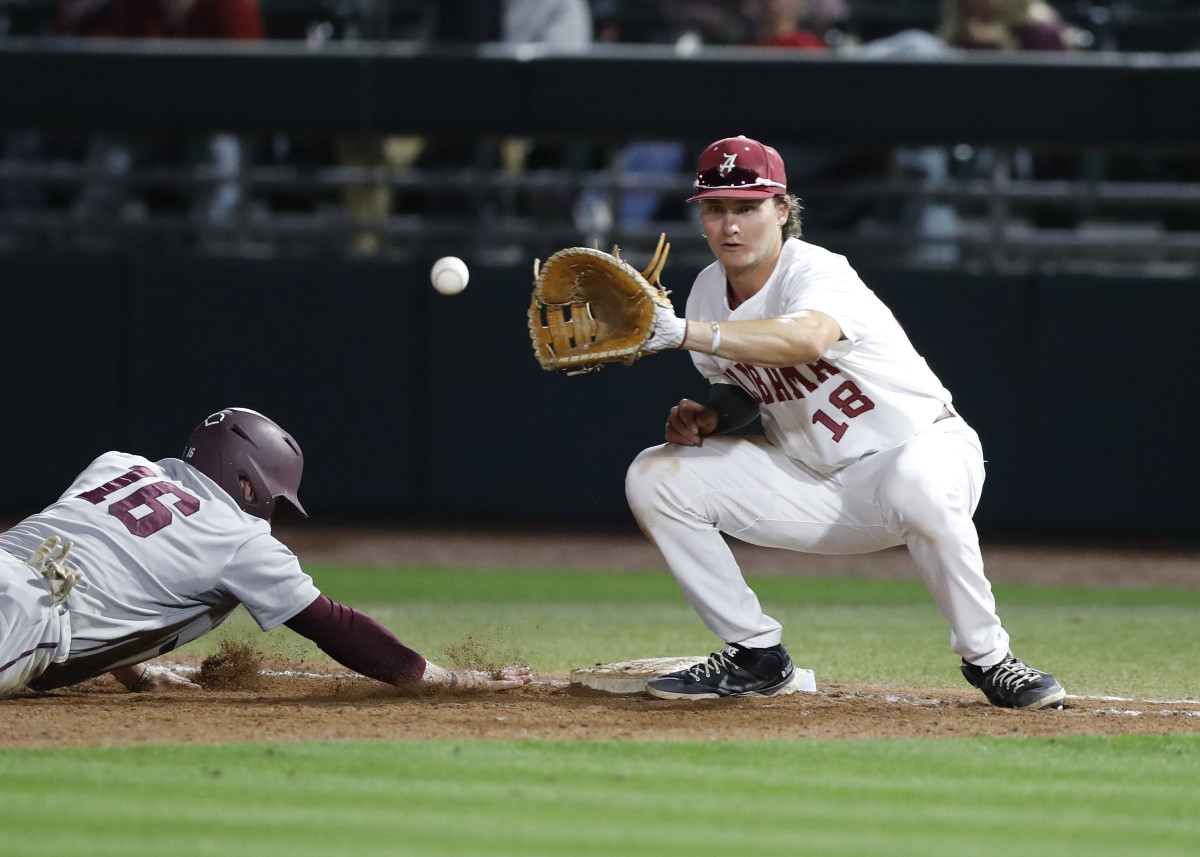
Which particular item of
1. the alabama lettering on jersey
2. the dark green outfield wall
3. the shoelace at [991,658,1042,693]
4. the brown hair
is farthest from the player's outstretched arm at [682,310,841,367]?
the dark green outfield wall

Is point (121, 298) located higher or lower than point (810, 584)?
higher

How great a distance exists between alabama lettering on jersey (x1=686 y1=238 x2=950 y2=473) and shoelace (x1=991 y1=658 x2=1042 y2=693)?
70 centimetres

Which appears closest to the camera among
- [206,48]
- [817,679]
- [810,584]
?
[817,679]

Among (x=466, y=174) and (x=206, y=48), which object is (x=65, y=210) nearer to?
(x=206, y=48)

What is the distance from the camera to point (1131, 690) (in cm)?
529

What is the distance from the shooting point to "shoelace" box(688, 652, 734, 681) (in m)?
4.92

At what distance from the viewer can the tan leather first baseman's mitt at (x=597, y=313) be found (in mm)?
4441

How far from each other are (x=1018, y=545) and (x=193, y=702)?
6.33 m

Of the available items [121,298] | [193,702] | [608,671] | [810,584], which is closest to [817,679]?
Answer: [608,671]

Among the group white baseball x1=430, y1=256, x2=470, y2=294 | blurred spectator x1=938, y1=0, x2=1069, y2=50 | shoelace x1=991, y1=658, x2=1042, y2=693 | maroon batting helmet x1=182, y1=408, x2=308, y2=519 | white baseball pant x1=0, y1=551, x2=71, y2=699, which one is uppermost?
blurred spectator x1=938, y1=0, x2=1069, y2=50

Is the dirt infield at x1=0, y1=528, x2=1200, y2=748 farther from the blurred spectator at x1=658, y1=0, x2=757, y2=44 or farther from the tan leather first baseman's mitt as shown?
the blurred spectator at x1=658, y1=0, x2=757, y2=44

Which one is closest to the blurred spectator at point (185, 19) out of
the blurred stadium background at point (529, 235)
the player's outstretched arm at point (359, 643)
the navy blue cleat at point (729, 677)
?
the blurred stadium background at point (529, 235)

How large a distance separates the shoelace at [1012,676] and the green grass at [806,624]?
0.62m

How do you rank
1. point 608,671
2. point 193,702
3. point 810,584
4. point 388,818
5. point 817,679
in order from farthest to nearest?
point 810,584 < point 817,679 < point 608,671 < point 193,702 < point 388,818
